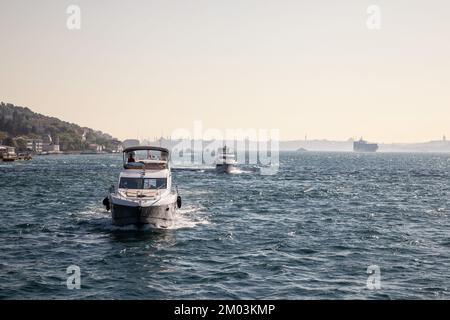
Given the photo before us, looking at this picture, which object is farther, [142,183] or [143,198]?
[142,183]

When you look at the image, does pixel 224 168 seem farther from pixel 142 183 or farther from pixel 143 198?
pixel 143 198

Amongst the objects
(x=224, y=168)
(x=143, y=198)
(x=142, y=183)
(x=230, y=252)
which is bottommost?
(x=230, y=252)

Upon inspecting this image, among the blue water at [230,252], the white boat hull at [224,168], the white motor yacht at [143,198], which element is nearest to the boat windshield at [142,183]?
the white motor yacht at [143,198]

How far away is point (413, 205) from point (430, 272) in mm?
34144

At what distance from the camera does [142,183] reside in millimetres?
37844

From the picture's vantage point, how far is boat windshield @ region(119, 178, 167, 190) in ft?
124

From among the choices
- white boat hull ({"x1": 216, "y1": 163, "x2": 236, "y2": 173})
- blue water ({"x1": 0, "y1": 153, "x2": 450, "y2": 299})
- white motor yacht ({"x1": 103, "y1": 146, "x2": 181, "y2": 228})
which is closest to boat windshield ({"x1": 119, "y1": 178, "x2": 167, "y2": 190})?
white motor yacht ({"x1": 103, "y1": 146, "x2": 181, "y2": 228})

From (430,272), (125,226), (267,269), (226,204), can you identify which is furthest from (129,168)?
(430,272)

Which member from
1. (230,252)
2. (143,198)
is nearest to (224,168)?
(143,198)

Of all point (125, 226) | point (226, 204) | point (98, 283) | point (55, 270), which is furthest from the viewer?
point (226, 204)

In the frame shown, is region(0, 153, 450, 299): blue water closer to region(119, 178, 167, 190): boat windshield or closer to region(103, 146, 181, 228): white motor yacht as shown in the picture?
region(103, 146, 181, 228): white motor yacht

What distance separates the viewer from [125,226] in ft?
115

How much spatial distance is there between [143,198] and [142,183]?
329cm

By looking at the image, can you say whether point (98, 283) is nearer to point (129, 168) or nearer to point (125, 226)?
point (125, 226)
